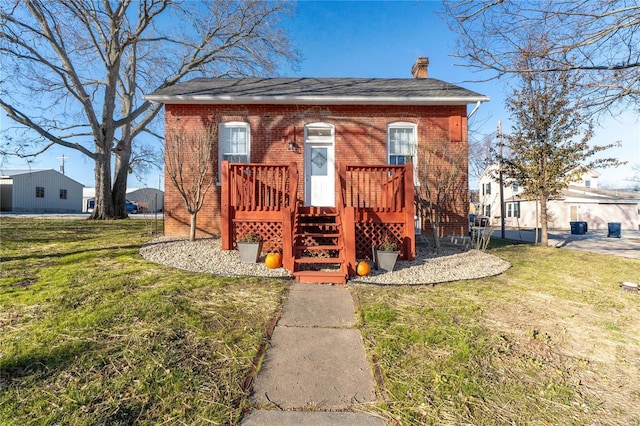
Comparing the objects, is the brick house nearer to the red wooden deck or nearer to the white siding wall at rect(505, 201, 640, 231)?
the red wooden deck

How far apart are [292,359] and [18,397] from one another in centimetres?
179

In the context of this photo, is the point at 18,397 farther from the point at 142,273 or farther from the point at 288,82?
the point at 288,82

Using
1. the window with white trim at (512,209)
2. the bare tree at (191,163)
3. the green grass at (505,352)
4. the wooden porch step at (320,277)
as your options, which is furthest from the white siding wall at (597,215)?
the bare tree at (191,163)

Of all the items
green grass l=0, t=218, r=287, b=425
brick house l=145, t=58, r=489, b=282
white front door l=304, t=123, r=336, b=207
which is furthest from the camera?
white front door l=304, t=123, r=336, b=207

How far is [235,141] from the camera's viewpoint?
838 centimetres

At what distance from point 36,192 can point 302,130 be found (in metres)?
34.2

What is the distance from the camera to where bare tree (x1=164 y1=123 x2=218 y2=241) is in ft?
22.3

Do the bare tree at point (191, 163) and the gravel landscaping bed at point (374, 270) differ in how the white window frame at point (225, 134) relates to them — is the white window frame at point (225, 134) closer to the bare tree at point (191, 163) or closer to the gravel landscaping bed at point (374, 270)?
the bare tree at point (191, 163)

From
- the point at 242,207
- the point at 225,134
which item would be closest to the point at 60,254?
the point at 242,207

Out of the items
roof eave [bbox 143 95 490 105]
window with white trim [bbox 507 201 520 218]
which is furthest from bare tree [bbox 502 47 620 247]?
window with white trim [bbox 507 201 520 218]

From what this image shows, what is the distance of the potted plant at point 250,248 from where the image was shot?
543 cm

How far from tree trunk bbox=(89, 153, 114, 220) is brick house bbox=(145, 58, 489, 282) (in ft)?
26.6

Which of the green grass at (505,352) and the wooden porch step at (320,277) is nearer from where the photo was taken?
the green grass at (505,352)

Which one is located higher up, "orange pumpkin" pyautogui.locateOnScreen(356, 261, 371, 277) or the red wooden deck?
the red wooden deck
